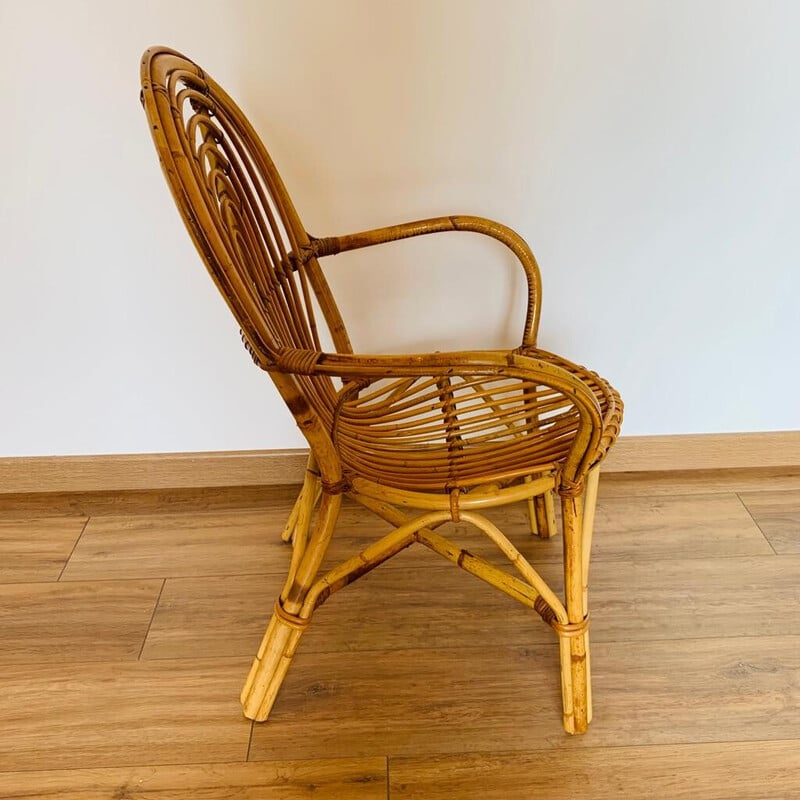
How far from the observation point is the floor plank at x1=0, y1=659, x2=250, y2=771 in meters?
1.08

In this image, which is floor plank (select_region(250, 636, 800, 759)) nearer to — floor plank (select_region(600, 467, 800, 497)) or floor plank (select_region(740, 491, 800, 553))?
floor plank (select_region(740, 491, 800, 553))

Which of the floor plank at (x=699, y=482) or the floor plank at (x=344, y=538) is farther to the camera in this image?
the floor plank at (x=699, y=482)

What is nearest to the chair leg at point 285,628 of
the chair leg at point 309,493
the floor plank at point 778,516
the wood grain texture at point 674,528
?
the chair leg at point 309,493

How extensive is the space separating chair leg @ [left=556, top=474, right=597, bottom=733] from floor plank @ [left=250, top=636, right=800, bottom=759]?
4 centimetres

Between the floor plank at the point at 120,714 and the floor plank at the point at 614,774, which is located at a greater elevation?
the floor plank at the point at 120,714

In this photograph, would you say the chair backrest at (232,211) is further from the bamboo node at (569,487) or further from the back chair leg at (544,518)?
the back chair leg at (544,518)

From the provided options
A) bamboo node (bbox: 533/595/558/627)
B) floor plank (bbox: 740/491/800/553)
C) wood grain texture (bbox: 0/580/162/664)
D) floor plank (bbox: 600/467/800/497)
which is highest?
bamboo node (bbox: 533/595/558/627)

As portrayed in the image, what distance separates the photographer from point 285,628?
1065mm

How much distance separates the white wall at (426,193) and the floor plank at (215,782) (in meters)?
0.65

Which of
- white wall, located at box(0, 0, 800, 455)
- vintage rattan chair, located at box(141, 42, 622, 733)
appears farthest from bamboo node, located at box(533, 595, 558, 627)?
white wall, located at box(0, 0, 800, 455)

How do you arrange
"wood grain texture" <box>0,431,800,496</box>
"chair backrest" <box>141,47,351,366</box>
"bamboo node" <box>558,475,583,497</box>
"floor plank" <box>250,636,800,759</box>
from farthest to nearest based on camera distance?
"wood grain texture" <box>0,431,800,496</box>
"floor plank" <box>250,636,800,759</box>
"bamboo node" <box>558,475,583,497</box>
"chair backrest" <box>141,47,351,366</box>

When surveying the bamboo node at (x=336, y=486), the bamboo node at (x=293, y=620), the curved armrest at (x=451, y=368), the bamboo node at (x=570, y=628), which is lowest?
the bamboo node at (x=570, y=628)

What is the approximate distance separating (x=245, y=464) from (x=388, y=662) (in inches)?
21.6

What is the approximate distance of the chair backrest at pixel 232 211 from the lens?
781mm
